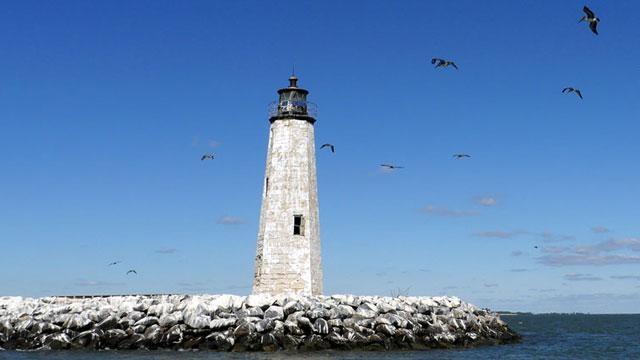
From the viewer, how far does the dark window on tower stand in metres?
30.8

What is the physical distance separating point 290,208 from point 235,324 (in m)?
5.66

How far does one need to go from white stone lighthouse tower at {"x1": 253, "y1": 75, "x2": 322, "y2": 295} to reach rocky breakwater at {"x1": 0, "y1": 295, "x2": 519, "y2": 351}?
2.22 metres

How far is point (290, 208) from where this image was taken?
3086cm

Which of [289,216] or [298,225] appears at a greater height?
[289,216]

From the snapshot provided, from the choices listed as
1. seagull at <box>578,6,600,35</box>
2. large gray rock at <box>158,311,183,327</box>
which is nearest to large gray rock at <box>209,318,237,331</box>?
large gray rock at <box>158,311,183,327</box>

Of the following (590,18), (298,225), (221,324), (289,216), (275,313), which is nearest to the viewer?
(590,18)

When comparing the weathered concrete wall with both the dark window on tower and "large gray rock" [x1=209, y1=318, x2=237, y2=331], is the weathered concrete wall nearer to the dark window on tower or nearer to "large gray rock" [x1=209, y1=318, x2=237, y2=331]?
the dark window on tower

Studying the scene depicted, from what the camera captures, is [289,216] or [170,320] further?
[289,216]

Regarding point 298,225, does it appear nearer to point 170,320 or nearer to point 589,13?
point 170,320

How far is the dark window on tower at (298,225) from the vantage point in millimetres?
30812

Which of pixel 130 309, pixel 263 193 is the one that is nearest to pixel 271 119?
pixel 263 193

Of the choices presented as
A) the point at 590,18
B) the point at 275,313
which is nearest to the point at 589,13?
the point at 590,18

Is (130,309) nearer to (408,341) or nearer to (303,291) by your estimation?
(303,291)

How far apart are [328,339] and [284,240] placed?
509 cm
